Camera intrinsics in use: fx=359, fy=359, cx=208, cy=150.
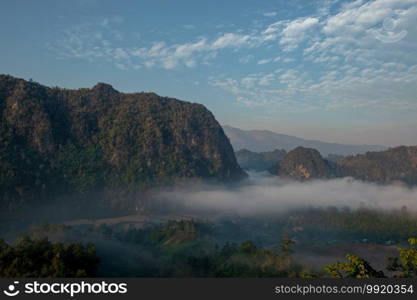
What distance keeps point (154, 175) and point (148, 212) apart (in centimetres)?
2419

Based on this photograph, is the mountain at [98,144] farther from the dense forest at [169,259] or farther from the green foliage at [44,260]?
the green foliage at [44,260]

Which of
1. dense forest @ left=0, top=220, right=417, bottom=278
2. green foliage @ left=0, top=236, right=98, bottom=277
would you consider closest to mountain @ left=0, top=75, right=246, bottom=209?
dense forest @ left=0, top=220, right=417, bottom=278

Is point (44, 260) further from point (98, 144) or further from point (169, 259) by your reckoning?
point (98, 144)

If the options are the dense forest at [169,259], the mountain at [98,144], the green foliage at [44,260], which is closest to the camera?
the dense forest at [169,259]

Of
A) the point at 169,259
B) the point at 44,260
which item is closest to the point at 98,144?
the point at 169,259

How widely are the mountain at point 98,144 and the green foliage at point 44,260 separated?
3452 inches

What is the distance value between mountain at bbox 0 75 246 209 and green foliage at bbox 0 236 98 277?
87686mm

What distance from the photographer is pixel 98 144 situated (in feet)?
525

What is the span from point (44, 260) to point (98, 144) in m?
133

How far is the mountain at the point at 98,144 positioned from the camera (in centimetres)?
12938

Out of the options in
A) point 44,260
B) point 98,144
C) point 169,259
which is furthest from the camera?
point 98,144

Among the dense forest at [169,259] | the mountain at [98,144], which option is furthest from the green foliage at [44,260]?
the mountain at [98,144]

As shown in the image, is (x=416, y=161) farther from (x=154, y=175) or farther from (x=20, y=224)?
(x=20, y=224)

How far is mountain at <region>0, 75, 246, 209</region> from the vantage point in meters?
129
